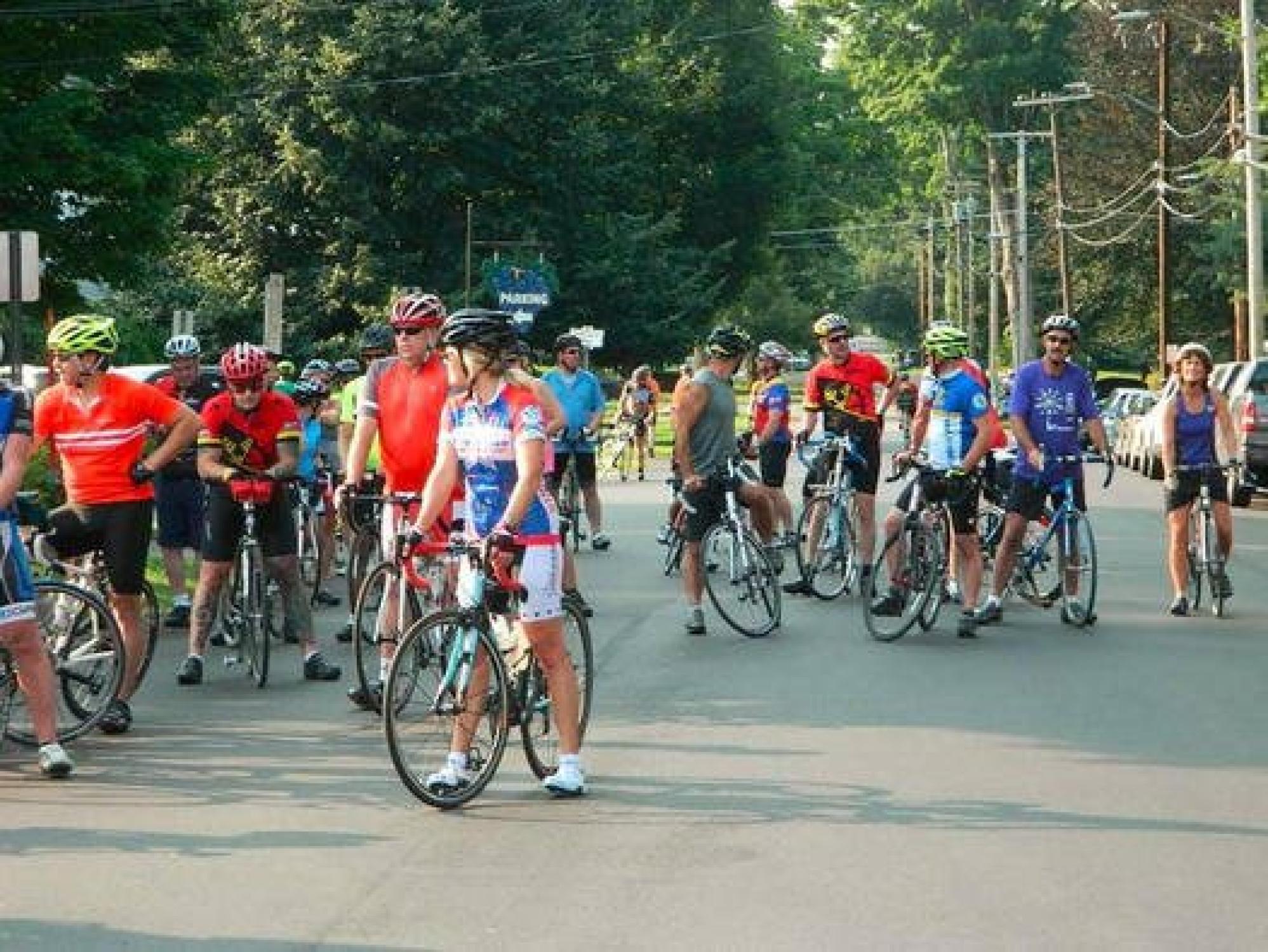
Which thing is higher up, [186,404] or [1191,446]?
[186,404]

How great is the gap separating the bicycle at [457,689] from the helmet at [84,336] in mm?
2622

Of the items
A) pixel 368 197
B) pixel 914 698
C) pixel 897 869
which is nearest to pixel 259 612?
pixel 914 698

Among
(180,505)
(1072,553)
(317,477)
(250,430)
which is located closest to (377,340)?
(180,505)

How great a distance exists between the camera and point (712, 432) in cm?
1553

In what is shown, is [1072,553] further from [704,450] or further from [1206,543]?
[704,450]

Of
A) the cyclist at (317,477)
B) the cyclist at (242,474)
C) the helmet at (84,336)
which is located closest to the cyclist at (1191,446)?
the cyclist at (317,477)

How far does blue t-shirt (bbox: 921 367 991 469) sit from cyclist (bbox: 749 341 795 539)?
12.2 ft

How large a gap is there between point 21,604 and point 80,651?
111 centimetres

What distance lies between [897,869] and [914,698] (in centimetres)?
430

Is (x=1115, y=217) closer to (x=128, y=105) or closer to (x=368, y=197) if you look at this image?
(x=368, y=197)

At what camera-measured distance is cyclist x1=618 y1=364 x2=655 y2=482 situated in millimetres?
38344

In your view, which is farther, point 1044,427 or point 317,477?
A: point 317,477

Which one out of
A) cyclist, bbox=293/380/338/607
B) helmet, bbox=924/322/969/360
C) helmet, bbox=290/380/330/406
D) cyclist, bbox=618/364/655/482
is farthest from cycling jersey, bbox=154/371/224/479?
cyclist, bbox=618/364/655/482

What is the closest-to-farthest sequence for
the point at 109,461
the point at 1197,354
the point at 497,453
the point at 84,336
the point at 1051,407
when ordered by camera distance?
the point at 497,453 < the point at 84,336 < the point at 109,461 < the point at 1051,407 < the point at 1197,354
